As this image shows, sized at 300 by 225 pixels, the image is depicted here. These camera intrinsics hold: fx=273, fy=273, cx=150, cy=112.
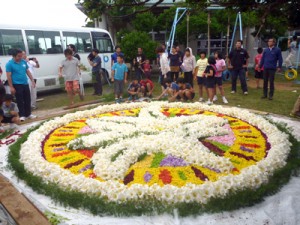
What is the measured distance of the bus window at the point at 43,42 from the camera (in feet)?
38.5

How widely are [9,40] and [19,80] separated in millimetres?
4697

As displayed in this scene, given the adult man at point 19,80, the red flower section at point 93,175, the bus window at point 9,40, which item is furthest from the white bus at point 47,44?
the red flower section at point 93,175

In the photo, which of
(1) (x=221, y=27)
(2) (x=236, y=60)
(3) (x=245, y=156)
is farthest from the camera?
(1) (x=221, y=27)

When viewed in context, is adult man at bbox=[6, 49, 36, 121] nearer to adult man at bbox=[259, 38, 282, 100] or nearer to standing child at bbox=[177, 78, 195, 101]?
standing child at bbox=[177, 78, 195, 101]

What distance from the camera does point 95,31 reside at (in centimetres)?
1489

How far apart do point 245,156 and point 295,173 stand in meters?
0.75

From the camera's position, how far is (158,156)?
4461mm

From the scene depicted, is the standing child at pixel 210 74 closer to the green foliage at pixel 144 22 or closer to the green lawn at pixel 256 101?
the green lawn at pixel 256 101

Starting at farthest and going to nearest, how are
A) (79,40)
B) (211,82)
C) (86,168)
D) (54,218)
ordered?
(79,40) < (211,82) < (86,168) < (54,218)

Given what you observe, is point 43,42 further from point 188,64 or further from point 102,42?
point 188,64

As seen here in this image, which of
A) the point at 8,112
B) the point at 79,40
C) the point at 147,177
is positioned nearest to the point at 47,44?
the point at 79,40

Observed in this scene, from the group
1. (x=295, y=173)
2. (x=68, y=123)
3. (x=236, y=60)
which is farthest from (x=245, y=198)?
(x=236, y=60)

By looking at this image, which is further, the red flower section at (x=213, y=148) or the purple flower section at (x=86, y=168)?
the red flower section at (x=213, y=148)

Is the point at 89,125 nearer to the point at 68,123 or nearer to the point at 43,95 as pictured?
the point at 68,123
